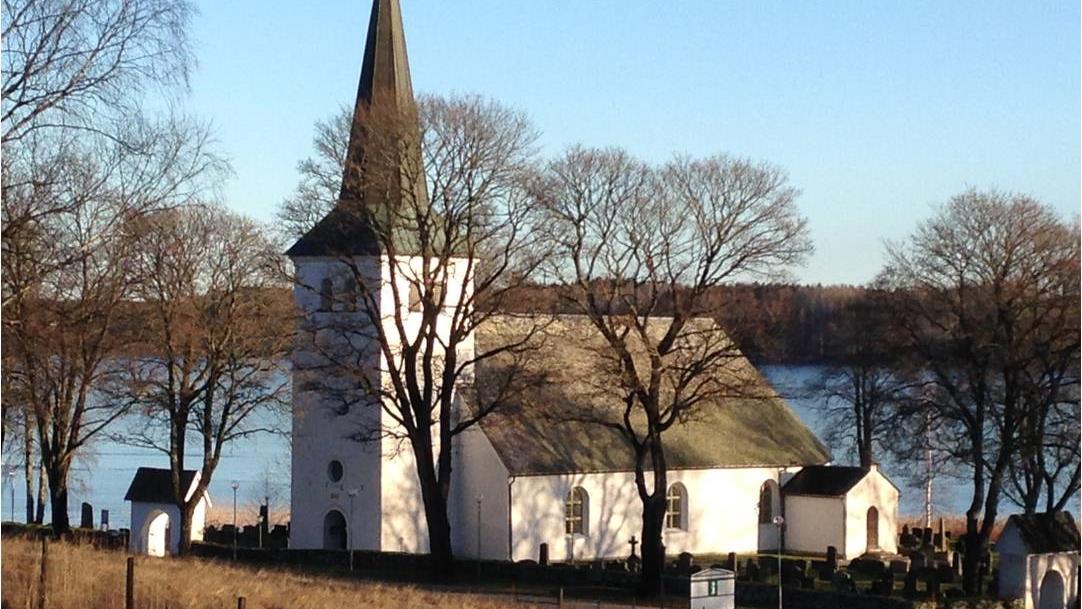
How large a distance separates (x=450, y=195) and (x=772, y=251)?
22.0 ft

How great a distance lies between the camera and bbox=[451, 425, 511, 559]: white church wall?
42.4 meters

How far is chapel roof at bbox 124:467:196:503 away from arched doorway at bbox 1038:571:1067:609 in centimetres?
2084

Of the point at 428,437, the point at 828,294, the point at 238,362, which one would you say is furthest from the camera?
the point at 828,294

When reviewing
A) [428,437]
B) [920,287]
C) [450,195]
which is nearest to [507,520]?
[428,437]

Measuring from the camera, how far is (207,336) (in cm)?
3956

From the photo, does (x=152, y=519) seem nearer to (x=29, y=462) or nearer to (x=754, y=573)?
(x=29, y=462)

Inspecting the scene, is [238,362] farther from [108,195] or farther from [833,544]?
[108,195]

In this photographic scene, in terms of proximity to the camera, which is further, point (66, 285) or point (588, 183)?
point (588, 183)

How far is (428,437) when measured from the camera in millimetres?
37719

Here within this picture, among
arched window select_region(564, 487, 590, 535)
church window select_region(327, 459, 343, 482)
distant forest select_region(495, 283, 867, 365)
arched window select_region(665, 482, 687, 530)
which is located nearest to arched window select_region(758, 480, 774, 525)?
arched window select_region(665, 482, 687, 530)

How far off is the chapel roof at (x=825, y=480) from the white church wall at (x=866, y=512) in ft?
0.88

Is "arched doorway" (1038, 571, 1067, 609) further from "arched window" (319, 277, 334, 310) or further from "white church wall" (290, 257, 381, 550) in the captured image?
"arched window" (319, 277, 334, 310)

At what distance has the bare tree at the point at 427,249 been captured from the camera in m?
36.5

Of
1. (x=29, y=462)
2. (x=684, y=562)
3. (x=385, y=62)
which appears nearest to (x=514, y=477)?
(x=684, y=562)
